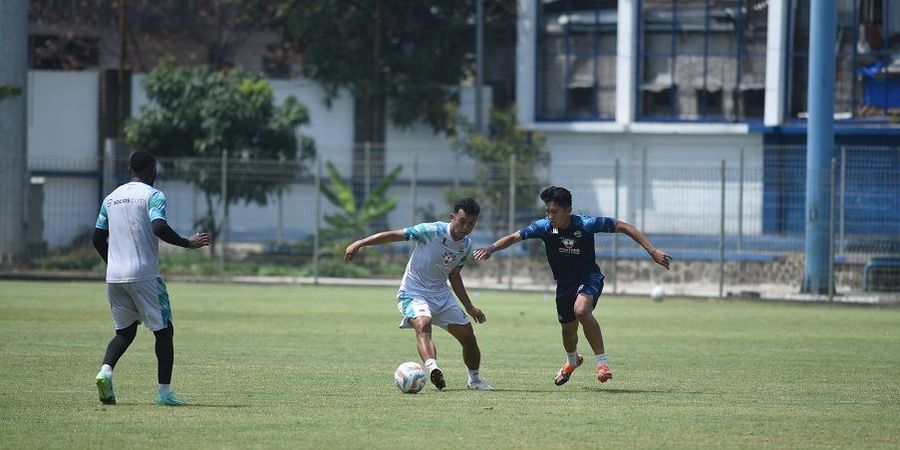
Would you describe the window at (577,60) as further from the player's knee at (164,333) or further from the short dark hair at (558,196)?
the player's knee at (164,333)

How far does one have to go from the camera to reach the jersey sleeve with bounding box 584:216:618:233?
1287cm

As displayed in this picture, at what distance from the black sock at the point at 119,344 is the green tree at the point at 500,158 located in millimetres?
20888

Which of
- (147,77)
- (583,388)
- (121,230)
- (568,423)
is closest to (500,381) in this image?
(583,388)

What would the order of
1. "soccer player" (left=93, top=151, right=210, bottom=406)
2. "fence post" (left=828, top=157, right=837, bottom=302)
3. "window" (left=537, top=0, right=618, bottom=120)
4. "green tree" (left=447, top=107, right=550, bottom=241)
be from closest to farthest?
"soccer player" (left=93, top=151, right=210, bottom=406) → "fence post" (left=828, top=157, right=837, bottom=302) → "green tree" (left=447, top=107, right=550, bottom=241) → "window" (left=537, top=0, right=618, bottom=120)

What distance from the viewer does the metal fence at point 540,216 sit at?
1140 inches

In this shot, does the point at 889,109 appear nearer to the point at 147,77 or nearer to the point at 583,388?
the point at 147,77

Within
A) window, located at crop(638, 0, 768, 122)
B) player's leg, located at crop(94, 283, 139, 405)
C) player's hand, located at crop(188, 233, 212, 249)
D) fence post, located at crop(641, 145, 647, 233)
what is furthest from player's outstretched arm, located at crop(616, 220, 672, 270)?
window, located at crop(638, 0, 768, 122)

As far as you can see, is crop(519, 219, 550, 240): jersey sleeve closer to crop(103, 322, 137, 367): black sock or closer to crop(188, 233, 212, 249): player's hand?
crop(188, 233, 212, 249): player's hand

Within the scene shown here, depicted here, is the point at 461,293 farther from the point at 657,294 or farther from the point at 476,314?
the point at 657,294

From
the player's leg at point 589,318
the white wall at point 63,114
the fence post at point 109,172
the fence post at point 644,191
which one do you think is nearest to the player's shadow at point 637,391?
the player's leg at point 589,318

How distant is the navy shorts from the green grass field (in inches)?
27.2

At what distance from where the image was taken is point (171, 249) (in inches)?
1414

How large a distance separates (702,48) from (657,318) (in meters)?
18.4

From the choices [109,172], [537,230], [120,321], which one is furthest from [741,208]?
[120,321]
